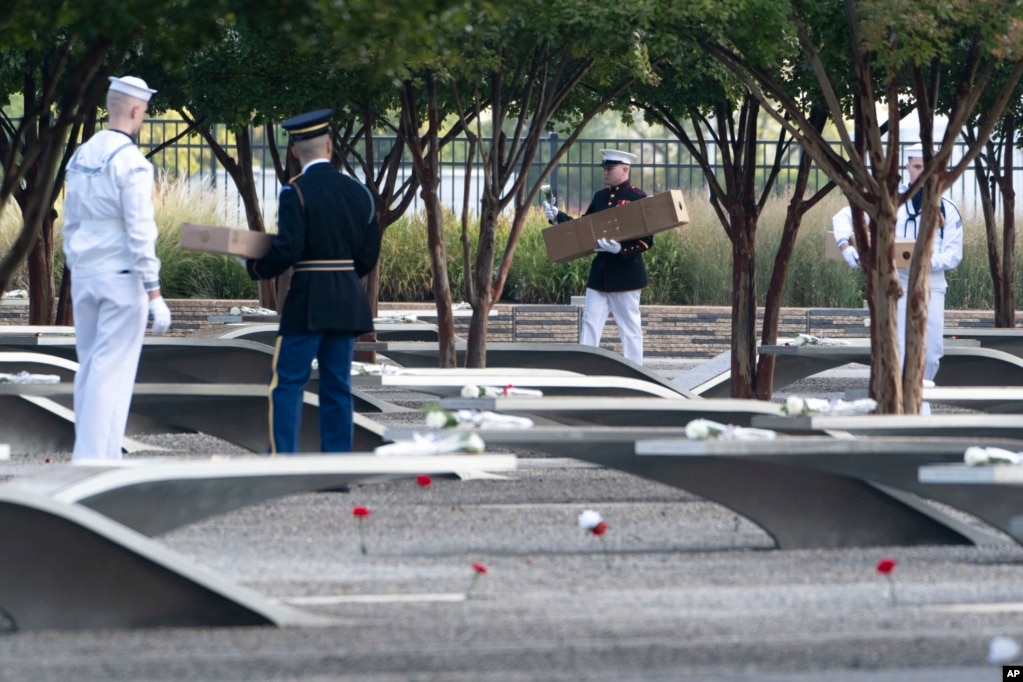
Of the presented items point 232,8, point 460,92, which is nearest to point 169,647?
point 232,8

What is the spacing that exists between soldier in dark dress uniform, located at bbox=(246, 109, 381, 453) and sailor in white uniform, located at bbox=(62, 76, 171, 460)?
2.07ft

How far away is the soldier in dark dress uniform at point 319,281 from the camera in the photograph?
9117mm

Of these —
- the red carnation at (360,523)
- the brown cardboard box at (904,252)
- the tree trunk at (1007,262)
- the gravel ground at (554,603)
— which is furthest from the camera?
the tree trunk at (1007,262)

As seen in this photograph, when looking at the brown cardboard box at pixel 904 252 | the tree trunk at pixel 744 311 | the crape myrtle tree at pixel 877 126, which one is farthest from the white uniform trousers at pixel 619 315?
the crape myrtle tree at pixel 877 126

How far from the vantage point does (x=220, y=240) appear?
8.84 metres

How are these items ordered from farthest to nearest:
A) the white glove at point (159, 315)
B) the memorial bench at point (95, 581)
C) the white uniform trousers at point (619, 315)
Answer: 1. the white uniform trousers at point (619, 315)
2. the white glove at point (159, 315)
3. the memorial bench at point (95, 581)

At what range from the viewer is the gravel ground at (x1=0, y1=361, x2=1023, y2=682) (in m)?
5.48

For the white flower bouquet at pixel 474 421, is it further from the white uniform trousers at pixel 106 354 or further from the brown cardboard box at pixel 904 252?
the brown cardboard box at pixel 904 252

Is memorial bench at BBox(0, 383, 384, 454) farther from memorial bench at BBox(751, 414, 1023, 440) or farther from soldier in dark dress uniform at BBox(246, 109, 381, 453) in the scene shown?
memorial bench at BBox(751, 414, 1023, 440)

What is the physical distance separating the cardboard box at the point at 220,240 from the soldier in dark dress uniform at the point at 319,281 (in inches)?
5.7

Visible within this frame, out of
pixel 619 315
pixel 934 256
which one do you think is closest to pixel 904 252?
pixel 934 256

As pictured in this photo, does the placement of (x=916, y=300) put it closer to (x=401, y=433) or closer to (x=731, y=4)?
(x=731, y=4)

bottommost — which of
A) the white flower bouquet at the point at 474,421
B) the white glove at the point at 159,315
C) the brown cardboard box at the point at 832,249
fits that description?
the white flower bouquet at the point at 474,421

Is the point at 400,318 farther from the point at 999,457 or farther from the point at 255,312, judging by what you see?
the point at 999,457
